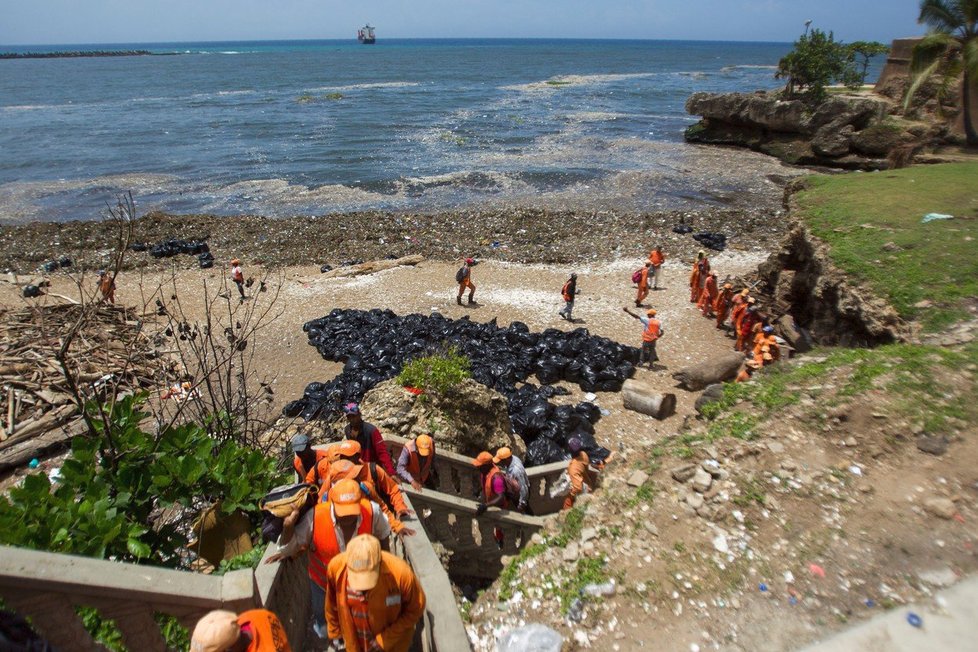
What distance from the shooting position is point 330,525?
3609mm

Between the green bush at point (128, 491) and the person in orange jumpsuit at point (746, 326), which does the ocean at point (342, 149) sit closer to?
the person in orange jumpsuit at point (746, 326)

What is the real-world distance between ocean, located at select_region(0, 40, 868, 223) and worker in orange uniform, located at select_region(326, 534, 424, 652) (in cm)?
2332

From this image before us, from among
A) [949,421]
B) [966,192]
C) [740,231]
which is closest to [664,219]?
[740,231]

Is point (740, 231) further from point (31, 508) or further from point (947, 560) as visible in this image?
point (31, 508)

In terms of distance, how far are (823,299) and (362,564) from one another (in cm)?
988

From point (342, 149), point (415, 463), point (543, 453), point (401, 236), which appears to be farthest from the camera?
point (342, 149)

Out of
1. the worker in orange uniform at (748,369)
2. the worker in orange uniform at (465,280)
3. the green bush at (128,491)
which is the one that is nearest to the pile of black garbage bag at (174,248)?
the worker in orange uniform at (465,280)

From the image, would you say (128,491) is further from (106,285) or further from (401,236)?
(401,236)

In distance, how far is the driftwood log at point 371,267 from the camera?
657 inches

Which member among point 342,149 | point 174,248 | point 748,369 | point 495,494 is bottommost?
point 174,248

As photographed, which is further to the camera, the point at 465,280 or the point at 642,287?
the point at 465,280

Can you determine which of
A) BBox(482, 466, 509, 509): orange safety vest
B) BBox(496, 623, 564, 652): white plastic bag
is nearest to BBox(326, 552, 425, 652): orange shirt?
BBox(496, 623, 564, 652): white plastic bag

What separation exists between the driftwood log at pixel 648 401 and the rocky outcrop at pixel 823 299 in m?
3.08

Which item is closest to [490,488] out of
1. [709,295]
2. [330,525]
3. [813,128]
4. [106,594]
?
[330,525]
